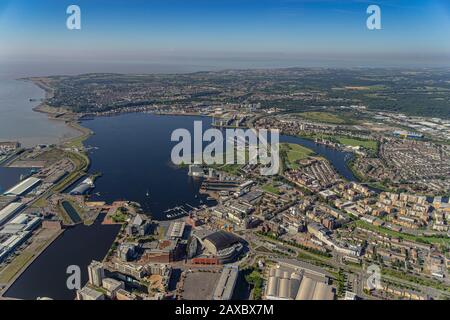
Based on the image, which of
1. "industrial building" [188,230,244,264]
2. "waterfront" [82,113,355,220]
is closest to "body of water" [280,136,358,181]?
"waterfront" [82,113,355,220]

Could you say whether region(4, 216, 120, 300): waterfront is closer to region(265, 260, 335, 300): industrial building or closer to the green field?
region(265, 260, 335, 300): industrial building

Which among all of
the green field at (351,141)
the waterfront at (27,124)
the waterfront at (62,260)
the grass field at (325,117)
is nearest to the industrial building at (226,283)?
the waterfront at (62,260)

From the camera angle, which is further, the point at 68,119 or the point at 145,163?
the point at 68,119

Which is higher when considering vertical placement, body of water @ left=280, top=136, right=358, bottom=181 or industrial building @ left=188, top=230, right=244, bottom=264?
body of water @ left=280, top=136, right=358, bottom=181

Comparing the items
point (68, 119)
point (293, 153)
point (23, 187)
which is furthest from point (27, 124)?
point (293, 153)

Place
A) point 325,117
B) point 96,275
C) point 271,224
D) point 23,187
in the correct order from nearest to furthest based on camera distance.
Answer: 1. point 96,275
2. point 271,224
3. point 23,187
4. point 325,117

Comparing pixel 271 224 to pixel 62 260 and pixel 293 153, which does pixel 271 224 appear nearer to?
pixel 62 260
